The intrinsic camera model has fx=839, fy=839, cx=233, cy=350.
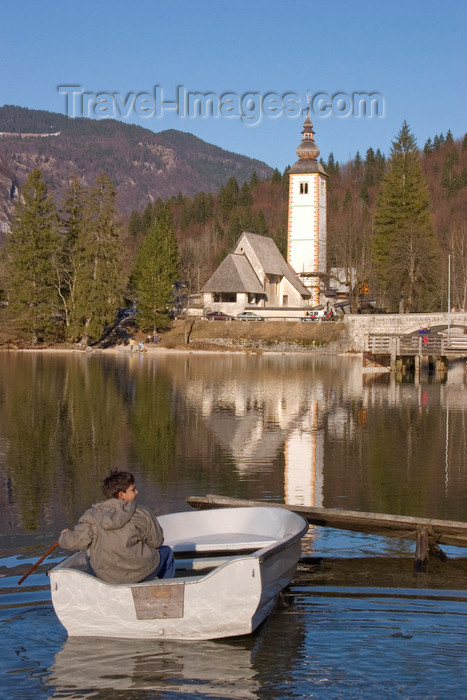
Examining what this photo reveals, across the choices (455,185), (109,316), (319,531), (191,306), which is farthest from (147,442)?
(455,185)

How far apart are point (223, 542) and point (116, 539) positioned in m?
2.45

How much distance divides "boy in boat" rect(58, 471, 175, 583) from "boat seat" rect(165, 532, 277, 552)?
6.25 ft

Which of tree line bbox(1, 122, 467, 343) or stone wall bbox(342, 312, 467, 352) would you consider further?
tree line bbox(1, 122, 467, 343)

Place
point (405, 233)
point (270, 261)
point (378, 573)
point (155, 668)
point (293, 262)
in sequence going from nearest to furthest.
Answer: point (155, 668)
point (378, 573)
point (405, 233)
point (270, 261)
point (293, 262)

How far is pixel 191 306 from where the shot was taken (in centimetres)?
7738

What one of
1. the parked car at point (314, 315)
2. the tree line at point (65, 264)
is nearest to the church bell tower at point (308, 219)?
the parked car at point (314, 315)

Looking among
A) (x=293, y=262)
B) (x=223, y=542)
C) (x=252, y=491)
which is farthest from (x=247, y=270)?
(x=223, y=542)

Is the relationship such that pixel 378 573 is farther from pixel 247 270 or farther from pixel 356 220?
pixel 356 220

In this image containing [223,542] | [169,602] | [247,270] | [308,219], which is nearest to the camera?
[169,602]

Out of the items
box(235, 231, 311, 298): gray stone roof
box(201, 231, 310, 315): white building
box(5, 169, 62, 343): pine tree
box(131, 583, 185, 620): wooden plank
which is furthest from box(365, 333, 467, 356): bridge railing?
box(131, 583, 185, 620): wooden plank

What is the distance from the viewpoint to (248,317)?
6950 cm

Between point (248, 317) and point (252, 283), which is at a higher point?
point (252, 283)

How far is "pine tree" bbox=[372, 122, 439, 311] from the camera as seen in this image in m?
66.9

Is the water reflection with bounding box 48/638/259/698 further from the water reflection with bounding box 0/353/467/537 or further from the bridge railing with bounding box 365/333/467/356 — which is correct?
the bridge railing with bounding box 365/333/467/356
